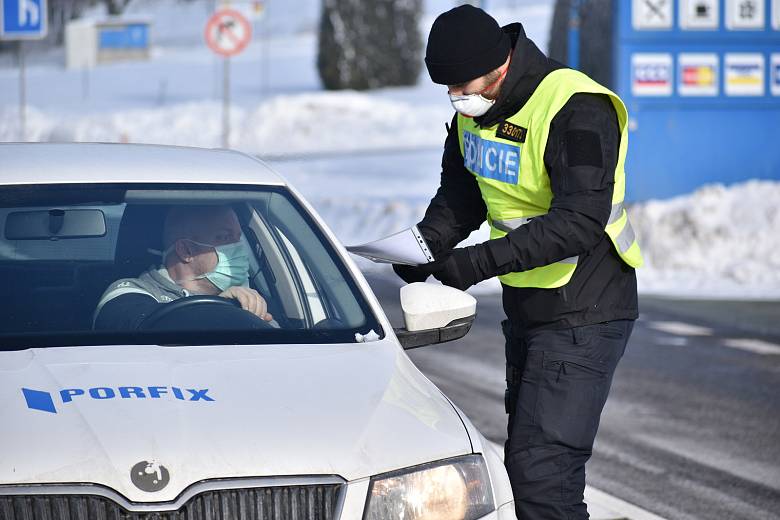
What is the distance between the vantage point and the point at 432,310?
4027mm

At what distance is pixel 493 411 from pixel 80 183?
3.64 m

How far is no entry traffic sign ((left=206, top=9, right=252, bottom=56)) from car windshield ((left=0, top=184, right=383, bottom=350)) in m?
14.7

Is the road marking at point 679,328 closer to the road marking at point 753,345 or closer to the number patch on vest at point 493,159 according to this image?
the road marking at point 753,345

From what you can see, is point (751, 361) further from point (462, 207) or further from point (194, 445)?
point (194, 445)

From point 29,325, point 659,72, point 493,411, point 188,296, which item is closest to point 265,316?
point 188,296

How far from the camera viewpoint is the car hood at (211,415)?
307 cm

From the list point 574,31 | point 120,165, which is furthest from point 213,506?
point 574,31

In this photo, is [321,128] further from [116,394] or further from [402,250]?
[116,394]

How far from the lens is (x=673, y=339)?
33.3ft

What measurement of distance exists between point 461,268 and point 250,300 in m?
0.68

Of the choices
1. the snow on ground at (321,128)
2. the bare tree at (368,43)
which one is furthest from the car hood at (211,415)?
the bare tree at (368,43)

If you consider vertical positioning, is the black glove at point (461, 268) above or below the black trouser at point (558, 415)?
above

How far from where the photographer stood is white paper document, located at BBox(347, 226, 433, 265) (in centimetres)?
412

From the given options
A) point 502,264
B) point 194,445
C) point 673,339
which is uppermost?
point 502,264
